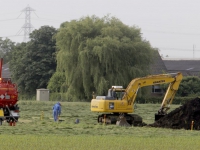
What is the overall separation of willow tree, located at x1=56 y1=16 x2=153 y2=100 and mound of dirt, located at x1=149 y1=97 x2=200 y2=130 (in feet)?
105

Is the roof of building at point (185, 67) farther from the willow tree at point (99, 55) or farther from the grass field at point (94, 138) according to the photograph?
the grass field at point (94, 138)

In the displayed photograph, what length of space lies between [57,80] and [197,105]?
169 ft

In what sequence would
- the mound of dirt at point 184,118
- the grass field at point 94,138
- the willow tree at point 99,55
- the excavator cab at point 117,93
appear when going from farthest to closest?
1. the willow tree at point 99,55
2. the excavator cab at point 117,93
3. the mound of dirt at point 184,118
4. the grass field at point 94,138

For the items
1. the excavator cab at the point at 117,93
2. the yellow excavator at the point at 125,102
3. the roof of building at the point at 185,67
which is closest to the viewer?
the yellow excavator at the point at 125,102

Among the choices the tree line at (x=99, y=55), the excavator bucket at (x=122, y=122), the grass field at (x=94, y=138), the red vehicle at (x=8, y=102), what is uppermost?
the tree line at (x=99, y=55)

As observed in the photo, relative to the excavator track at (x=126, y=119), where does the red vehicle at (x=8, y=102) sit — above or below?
above

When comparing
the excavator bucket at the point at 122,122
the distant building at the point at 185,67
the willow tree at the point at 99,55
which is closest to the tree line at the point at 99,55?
the willow tree at the point at 99,55

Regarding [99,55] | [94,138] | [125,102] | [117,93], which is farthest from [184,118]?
[99,55]

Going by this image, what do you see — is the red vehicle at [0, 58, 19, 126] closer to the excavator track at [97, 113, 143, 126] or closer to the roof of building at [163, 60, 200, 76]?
the excavator track at [97, 113, 143, 126]

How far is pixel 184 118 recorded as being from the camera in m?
32.4

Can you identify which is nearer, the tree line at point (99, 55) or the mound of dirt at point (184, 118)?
the mound of dirt at point (184, 118)

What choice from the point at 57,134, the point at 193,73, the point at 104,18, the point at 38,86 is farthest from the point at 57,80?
the point at 57,134

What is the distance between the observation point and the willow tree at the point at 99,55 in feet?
217

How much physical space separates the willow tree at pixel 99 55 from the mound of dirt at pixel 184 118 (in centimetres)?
3214
